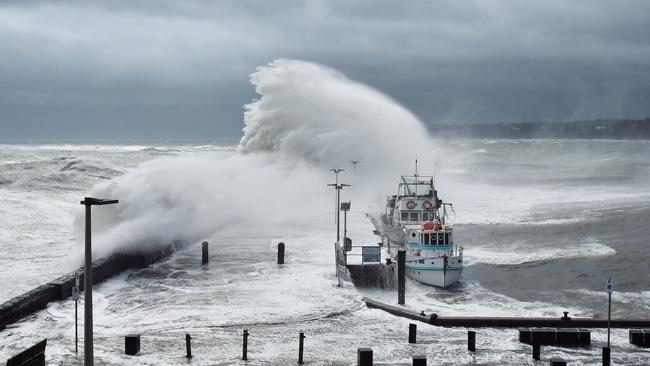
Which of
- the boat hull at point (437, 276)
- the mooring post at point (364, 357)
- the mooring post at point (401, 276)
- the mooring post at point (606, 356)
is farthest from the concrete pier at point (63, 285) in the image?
the mooring post at point (606, 356)

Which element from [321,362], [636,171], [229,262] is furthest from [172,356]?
[636,171]

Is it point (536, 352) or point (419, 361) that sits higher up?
point (419, 361)

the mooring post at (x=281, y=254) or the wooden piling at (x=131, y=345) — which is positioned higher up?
the mooring post at (x=281, y=254)

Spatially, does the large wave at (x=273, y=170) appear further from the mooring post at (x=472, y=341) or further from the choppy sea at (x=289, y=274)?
the mooring post at (x=472, y=341)

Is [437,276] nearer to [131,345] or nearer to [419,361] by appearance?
[419,361]

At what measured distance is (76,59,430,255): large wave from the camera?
39.0 metres

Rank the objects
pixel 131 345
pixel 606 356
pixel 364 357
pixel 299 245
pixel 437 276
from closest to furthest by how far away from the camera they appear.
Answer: pixel 364 357
pixel 606 356
pixel 131 345
pixel 437 276
pixel 299 245

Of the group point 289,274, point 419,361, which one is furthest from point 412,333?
point 289,274

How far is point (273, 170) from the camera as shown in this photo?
64.9 metres

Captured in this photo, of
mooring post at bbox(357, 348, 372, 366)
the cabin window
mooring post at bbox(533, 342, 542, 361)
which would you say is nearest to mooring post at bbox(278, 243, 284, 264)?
the cabin window

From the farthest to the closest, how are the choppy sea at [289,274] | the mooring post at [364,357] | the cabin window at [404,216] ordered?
the cabin window at [404,216] → the choppy sea at [289,274] → the mooring post at [364,357]

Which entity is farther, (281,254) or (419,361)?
(281,254)

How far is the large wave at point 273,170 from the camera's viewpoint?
39.0 metres

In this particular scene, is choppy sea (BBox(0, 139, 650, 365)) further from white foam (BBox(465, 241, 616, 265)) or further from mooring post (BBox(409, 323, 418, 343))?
mooring post (BBox(409, 323, 418, 343))
